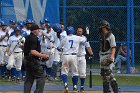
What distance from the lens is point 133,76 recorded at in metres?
21.7

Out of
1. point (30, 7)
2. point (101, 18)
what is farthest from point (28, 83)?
point (101, 18)

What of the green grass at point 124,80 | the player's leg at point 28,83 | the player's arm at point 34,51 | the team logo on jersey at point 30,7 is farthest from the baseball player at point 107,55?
the team logo on jersey at point 30,7

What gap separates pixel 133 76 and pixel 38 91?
10.4 meters

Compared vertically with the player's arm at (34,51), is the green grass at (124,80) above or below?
below

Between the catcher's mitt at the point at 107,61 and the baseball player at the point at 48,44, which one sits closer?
the catcher's mitt at the point at 107,61

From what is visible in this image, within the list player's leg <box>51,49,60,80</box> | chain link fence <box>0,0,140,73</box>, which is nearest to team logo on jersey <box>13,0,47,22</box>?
player's leg <box>51,49,60,80</box>

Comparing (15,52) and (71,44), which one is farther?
(15,52)

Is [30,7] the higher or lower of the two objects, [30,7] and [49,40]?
the higher

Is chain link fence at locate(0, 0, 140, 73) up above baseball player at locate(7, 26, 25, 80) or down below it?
above

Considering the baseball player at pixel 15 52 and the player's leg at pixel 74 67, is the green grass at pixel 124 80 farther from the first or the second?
the player's leg at pixel 74 67

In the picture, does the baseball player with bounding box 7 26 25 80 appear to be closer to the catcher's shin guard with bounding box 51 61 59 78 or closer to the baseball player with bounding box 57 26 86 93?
the catcher's shin guard with bounding box 51 61 59 78

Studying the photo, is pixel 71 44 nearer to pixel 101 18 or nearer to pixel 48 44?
pixel 48 44

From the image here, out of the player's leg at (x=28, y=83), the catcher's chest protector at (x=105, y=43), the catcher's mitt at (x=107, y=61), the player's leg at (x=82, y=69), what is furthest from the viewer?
the player's leg at (x=82, y=69)

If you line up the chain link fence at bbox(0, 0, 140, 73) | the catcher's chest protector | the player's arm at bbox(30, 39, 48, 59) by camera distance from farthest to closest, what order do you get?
1. the chain link fence at bbox(0, 0, 140, 73)
2. the catcher's chest protector
3. the player's arm at bbox(30, 39, 48, 59)
